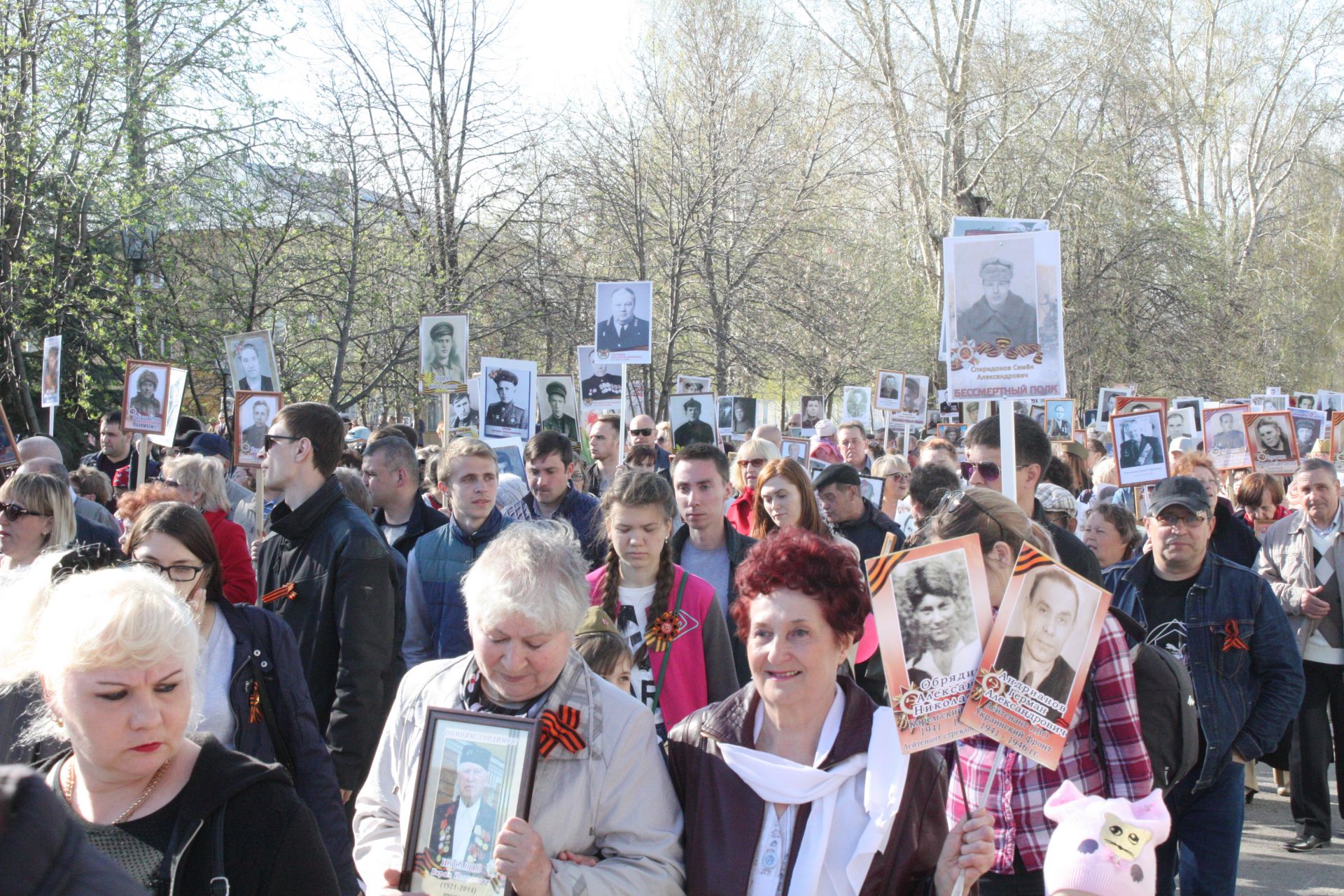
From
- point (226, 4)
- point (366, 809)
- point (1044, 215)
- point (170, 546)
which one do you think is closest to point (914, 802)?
point (366, 809)

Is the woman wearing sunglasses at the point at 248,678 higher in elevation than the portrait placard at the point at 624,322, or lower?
lower

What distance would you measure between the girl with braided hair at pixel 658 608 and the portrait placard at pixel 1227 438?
885cm

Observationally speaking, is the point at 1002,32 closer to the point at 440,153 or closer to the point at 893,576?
the point at 440,153

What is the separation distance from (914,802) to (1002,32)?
3435cm

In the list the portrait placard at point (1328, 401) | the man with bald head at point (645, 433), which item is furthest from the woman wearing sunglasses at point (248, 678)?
the portrait placard at point (1328, 401)

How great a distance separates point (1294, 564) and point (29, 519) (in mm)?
7065

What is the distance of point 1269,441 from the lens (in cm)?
1156

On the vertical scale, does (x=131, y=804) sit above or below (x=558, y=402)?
below

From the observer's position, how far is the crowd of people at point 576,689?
88.4 inches

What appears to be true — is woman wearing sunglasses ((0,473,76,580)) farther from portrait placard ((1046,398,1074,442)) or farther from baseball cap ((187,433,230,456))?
portrait placard ((1046,398,1074,442))

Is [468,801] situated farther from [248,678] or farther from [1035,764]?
[1035,764]

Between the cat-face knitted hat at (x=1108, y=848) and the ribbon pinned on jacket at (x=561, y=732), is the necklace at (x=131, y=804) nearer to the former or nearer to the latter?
the ribbon pinned on jacket at (x=561, y=732)

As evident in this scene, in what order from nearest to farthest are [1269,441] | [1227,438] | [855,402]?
[1269,441] < [1227,438] < [855,402]

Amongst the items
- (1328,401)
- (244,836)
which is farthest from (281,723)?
(1328,401)
